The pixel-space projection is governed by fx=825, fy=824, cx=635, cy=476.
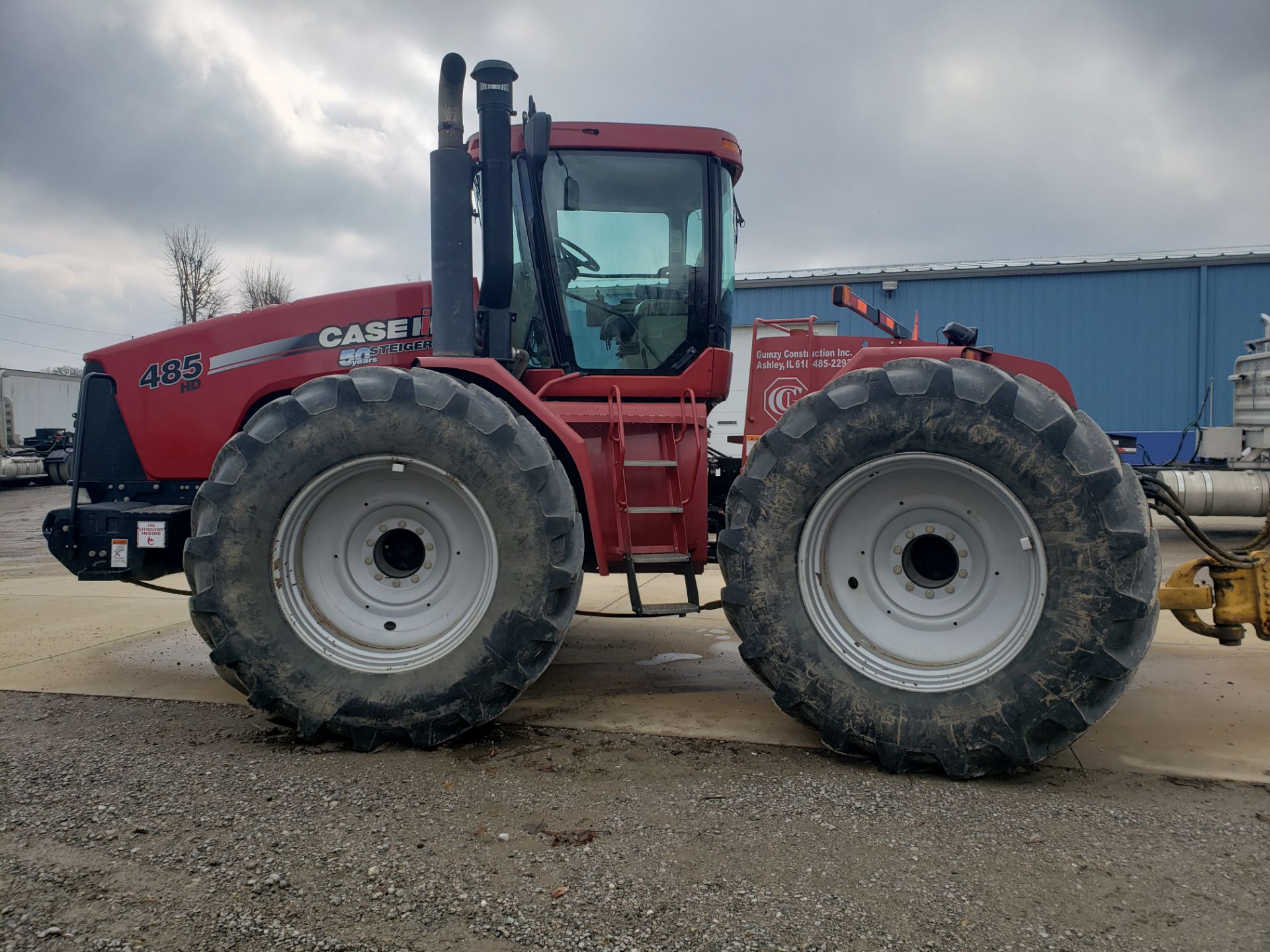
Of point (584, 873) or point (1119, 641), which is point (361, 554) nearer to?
point (584, 873)

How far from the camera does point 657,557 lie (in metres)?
3.63

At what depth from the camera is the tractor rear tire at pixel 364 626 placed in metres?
3.16

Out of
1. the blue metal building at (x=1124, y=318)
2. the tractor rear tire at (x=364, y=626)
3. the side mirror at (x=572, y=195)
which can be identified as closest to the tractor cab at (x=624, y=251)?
the side mirror at (x=572, y=195)

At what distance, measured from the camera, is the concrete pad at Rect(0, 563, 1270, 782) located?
3.38 metres

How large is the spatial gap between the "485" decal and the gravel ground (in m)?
1.91

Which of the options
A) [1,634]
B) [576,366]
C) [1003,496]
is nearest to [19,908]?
[576,366]

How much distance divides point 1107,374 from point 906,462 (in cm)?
1400

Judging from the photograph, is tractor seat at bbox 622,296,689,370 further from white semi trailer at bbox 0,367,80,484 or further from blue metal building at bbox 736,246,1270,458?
white semi trailer at bbox 0,367,80,484

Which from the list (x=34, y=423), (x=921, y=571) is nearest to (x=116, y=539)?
(x=921, y=571)

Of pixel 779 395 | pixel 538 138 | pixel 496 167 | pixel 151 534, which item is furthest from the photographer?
pixel 779 395

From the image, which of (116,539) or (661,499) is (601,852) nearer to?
(661,499)

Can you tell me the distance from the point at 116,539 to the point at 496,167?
2.51 m

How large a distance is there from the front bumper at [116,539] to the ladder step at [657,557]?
2184 millimetres

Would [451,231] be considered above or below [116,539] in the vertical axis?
above
